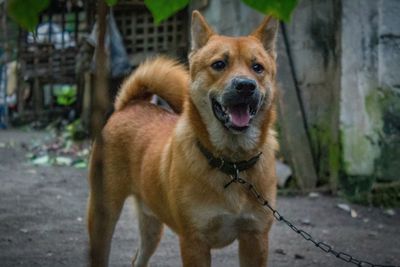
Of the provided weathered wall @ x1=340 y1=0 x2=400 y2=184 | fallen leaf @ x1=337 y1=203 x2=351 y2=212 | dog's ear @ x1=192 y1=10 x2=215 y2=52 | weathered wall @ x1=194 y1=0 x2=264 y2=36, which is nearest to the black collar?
dog's ear @ x1=192 y1=10 x2=215 y2=52

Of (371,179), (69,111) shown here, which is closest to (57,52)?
(69,111)

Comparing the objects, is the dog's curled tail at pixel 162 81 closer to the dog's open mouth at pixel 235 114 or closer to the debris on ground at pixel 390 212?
the dog's open mouth at pixel 235 114

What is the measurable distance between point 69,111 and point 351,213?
8219 mm

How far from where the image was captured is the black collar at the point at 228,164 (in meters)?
3.37

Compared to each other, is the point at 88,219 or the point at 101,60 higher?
the point at 101,60

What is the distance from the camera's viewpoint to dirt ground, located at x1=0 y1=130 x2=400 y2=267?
4801mm

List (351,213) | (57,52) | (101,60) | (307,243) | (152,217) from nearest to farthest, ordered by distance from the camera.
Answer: (101,60)
(152,217)
(307,243)
(351,213)
(57,52)

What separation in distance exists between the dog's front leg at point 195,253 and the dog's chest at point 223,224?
0.05 meters

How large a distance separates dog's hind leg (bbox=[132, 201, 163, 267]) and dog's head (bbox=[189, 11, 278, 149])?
3.41ft

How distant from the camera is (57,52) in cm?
1230

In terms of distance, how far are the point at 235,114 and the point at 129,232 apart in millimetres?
2449

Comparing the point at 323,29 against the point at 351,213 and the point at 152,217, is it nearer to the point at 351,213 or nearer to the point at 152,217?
the point at 351,213

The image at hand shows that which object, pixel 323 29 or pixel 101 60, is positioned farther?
pixel 323 29

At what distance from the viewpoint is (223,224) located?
332cm
